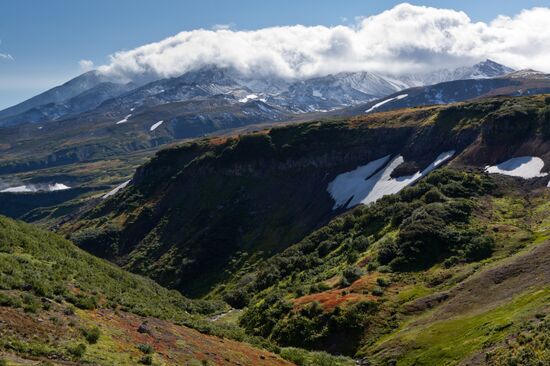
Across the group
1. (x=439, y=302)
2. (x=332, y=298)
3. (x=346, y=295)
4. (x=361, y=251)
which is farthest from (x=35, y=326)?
(x=361, y=251)

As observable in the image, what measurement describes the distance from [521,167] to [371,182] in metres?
31.0

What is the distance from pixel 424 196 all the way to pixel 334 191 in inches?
1576

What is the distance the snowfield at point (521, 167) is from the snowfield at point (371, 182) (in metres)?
14.6

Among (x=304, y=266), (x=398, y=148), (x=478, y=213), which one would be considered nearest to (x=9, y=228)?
(x=304, y=266)

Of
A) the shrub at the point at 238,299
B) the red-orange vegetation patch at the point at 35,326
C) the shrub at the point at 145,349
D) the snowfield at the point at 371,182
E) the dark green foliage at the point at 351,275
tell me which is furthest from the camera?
the snowfield at the point at 371,182

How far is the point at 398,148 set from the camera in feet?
368

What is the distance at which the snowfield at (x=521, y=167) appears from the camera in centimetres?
7525

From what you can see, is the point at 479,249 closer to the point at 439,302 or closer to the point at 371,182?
the point at 439,302

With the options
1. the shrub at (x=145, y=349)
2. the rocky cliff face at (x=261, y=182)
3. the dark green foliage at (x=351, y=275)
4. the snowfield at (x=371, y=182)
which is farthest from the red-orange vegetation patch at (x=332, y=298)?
the rocky cliff face at (x=261, y=182)

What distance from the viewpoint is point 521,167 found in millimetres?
78375

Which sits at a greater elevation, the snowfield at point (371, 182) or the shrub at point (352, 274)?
the snowfield at point (371, 182)

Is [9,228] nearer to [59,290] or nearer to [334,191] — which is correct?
[59,290]

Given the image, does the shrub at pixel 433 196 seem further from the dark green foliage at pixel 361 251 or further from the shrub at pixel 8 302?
the shrub at pixel 8 302

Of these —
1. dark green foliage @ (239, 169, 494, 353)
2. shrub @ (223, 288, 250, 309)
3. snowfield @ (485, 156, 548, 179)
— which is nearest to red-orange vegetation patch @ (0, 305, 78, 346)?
dark green foliage @ (239, 169, 494, 353)
